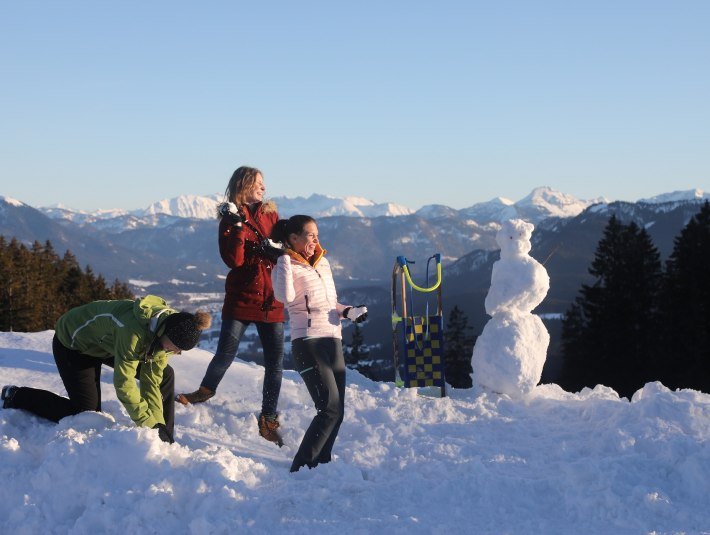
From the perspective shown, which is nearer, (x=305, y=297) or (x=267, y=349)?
(x=305, y=297)

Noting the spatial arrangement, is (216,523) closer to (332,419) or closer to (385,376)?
(332,419)

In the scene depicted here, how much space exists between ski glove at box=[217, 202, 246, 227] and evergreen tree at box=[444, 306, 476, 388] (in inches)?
1288

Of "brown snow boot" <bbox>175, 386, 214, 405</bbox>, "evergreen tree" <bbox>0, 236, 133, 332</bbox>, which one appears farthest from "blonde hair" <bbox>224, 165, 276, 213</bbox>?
"evergreen tree" <bbox>0, 236, 133, 332</bbox>

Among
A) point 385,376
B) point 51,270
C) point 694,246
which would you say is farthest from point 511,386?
point 385,376

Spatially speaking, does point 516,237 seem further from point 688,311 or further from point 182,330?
point 688,311

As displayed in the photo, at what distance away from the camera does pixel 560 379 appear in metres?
39.1

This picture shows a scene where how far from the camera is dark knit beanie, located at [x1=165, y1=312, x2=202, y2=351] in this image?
486 cm

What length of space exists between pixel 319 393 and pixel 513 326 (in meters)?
4.39

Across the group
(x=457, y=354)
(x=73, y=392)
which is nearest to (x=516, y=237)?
(x=73, y=392)

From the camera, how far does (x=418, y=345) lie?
864cm

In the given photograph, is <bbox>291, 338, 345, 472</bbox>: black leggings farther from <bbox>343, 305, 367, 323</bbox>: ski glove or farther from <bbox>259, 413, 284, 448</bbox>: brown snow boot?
<bbox>259, 413, 284, 448</bbox>: brown snow boot

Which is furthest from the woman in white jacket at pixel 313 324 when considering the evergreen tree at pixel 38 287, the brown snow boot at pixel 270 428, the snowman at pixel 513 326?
the evergreen tree at pixel 38 287

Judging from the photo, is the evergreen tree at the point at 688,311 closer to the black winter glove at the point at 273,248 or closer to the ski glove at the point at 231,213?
the ski glove at the point at 231,213

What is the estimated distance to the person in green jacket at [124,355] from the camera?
16.0ft
